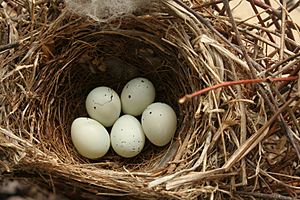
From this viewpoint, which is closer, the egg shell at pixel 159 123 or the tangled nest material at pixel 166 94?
the tangled nest material at pixel 166 94

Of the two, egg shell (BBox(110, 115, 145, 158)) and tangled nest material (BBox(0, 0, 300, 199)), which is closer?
tangled nest material (BBox(0, 0, 300, 199))

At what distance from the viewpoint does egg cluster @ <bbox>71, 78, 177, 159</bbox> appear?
47.4 inches

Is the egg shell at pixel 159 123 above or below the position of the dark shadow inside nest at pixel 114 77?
below

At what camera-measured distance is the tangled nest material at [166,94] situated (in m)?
1.02

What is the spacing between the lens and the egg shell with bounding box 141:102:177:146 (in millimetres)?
1203

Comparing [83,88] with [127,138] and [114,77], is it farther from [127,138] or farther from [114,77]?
[127,138]

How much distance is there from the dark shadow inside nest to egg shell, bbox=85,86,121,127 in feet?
0.15

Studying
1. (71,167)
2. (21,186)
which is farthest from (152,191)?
(21,186)

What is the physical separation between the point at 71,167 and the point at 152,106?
21cm

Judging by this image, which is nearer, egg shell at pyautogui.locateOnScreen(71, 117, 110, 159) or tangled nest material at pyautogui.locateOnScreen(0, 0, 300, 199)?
tangled nest material at pyautogui.locateOnScreen(0, 0, 300, 199)

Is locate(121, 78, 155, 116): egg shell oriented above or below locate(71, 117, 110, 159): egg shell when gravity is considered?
above

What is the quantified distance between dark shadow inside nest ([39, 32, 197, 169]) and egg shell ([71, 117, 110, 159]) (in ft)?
0.08

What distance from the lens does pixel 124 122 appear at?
4.08 feet

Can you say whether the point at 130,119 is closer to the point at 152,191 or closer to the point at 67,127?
the point at 67,127
